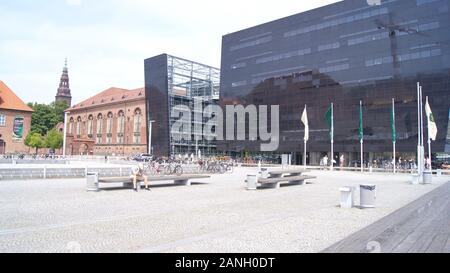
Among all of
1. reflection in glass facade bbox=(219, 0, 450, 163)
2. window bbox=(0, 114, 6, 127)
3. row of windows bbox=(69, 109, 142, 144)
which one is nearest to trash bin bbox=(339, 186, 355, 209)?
reflection in glass facade bbox=(219, 0, 450, 163)

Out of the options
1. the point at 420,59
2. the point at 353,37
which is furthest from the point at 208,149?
Result: the point at 420,59

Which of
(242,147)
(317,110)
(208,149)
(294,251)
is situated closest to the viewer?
(294,251)

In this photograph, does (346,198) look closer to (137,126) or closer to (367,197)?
(367,197)

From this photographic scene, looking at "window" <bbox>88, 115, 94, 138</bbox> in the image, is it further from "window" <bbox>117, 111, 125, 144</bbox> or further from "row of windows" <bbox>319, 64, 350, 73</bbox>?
"row of windows" <bbox>319, 64, 350, 73</bbox>

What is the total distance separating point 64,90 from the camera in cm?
15550

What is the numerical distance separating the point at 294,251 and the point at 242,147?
70.8 metres

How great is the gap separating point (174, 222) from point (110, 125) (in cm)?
10335

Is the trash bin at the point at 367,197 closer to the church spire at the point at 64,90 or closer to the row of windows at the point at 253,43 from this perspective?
the row of windows at the point at 253,43

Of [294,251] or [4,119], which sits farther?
[4,119]

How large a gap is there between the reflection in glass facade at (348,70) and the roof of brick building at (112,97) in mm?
29978

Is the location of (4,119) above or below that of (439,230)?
above
